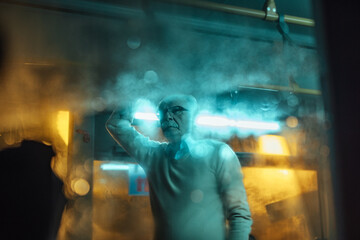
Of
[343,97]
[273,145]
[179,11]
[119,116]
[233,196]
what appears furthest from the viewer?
[273,145]

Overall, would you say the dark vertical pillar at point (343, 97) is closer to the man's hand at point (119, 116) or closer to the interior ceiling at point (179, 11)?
the interior ceiling at point (179, 11)

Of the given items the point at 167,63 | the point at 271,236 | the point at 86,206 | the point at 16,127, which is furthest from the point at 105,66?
the point at 271,236

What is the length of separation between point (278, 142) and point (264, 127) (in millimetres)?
85

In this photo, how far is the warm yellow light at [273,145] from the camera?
1.42 meters

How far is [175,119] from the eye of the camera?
855 mm

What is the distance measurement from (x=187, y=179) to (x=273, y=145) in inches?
29.1

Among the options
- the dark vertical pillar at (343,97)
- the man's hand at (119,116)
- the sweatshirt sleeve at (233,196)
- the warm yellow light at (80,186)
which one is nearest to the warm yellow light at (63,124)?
the warm yellow light at (80,186)

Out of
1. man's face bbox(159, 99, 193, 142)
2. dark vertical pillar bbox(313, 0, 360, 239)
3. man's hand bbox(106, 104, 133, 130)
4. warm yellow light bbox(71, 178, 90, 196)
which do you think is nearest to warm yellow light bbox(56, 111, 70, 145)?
warm yellow light bbox(71, 178, 90, 196)

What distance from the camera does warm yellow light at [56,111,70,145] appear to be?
3.85 feet

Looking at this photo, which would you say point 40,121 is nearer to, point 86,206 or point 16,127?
point 16,127

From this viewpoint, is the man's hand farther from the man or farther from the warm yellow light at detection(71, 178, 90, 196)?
the warm yellow light at detection(71, 178, 90, 196)

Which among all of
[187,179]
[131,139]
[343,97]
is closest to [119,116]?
[131,139]

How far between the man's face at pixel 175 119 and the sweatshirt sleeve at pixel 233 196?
107 millimetres

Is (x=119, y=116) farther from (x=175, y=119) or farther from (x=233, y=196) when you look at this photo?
(x=233, y=196)
